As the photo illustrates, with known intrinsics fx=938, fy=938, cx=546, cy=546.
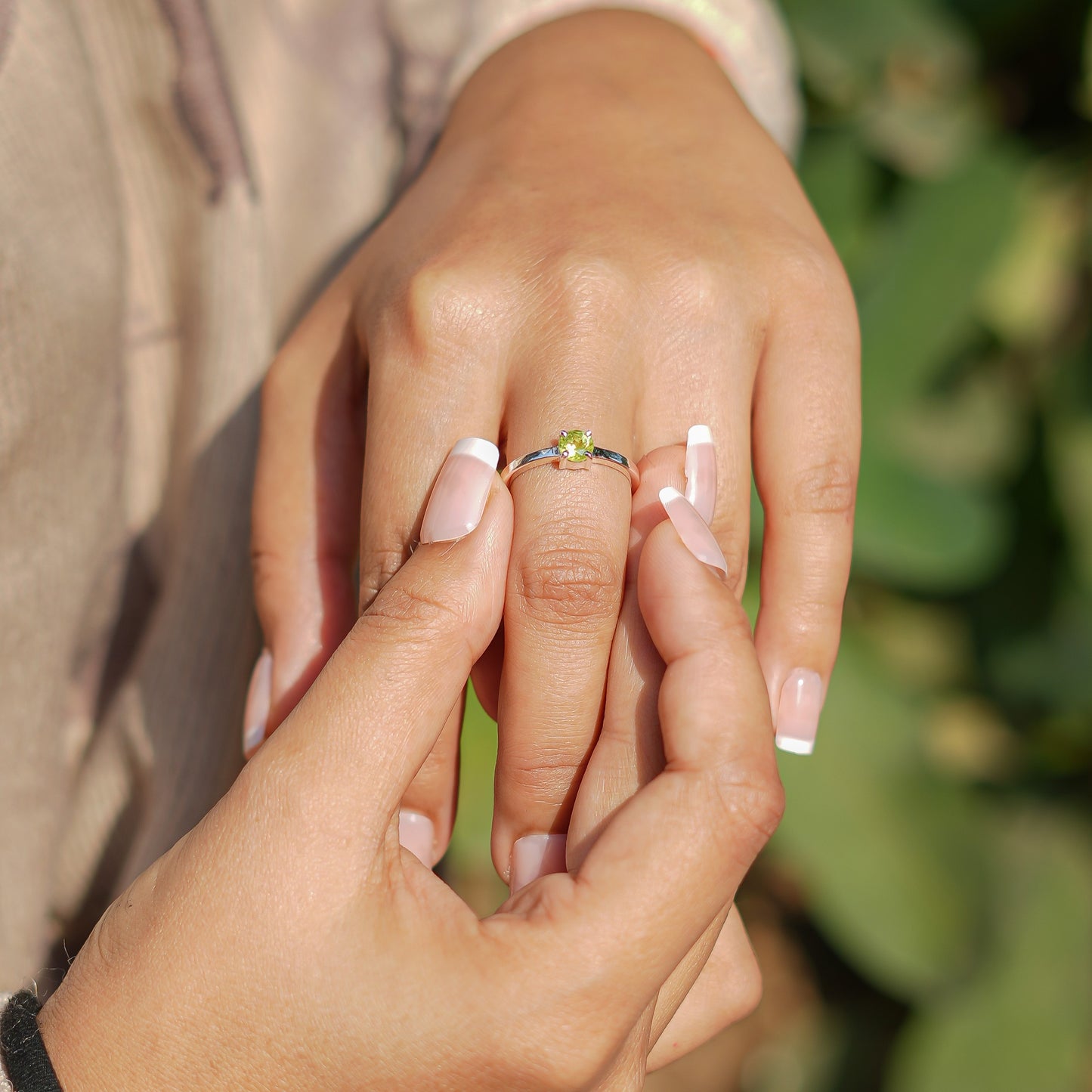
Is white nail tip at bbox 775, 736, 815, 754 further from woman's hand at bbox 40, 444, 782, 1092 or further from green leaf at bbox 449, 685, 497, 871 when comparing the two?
green leaf at bbox 449, 685, 497, 871

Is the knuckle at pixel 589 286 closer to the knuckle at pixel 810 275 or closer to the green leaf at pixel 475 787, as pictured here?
the knuckle at pixel 810 275

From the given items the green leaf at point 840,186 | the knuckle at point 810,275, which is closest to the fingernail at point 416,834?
the knuckle at point 810,275

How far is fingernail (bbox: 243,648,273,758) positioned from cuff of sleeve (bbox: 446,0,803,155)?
22.4 inches

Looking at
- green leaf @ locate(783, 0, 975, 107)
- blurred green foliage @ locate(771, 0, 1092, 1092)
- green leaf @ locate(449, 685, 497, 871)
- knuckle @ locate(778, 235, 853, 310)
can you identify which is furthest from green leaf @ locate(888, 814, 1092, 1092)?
green leaf @ locate(783, 0, 975, 107)

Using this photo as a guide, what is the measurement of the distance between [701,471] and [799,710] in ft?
0.69

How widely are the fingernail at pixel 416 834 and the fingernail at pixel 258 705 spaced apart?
13 cm

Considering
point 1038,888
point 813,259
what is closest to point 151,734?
point 813,259

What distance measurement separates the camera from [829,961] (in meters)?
1.75

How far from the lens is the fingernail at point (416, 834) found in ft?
2.25

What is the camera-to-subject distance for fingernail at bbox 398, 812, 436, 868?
69cm

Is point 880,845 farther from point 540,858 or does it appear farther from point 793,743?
point 540,858

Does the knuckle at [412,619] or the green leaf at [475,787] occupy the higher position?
the knuckle at [412,619]

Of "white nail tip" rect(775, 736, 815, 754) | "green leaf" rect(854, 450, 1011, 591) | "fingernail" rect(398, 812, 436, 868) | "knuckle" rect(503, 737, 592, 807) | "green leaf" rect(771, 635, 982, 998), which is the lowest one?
"green leaf" rect(771, 635, 982, 998)

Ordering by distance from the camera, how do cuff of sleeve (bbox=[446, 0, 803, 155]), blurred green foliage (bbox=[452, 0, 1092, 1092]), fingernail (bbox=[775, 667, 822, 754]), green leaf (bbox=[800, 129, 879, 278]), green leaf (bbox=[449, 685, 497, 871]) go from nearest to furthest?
fingernail (bbox=[775, 667, 822, 754])
cuff of sleeve (bbox=[446, 0, 803, 155])
green leaf (bbox=[449, 685, 497, 871])
blurred green foliage (bbox=[452, 0, 1092, 1092])
green leaf (bbox=[800, 129, 879, 278])
